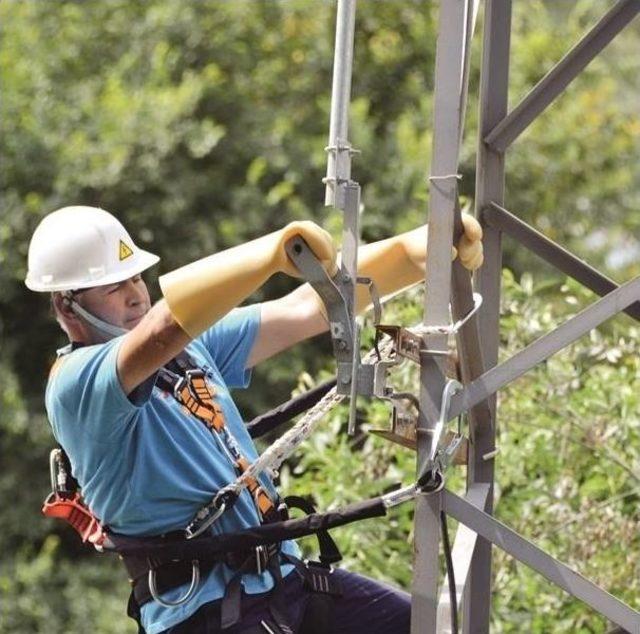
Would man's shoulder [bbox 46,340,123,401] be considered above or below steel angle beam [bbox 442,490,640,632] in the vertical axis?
above

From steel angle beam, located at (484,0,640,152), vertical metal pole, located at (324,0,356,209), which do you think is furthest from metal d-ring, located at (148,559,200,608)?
steel angle beam, located at (484,0,640,152)

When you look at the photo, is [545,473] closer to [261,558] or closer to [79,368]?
[261,558]

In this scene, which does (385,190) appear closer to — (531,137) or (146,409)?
(531,137)

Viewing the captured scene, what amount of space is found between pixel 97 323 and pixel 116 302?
97 millimetres

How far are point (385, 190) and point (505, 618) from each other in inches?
244

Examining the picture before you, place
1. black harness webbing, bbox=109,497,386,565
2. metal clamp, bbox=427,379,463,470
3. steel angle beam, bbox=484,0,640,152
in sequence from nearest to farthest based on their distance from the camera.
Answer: metal clamp, bbox=427,379,463,470
black harness webbing, bbox=109,497,386,565
steel angle beam, bbox=484,0,640,152

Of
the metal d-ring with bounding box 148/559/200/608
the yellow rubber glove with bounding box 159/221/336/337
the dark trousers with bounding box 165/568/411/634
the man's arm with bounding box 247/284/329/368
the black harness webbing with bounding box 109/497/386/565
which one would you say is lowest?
the dark trousers with bounding box 165/568/411/634

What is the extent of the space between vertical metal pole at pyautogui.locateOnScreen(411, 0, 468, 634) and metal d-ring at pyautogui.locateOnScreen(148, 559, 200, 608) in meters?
0.59

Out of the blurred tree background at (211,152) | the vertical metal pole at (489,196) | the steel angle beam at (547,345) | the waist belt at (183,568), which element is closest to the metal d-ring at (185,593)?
the waist belt at (183,568)

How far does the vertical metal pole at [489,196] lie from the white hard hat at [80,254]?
90cm

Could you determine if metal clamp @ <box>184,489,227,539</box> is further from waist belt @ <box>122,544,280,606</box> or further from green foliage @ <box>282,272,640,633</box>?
green foliage @ <box>282,272,640,633</box>

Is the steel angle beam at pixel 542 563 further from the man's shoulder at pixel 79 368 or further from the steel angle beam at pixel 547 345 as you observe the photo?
the man's shoulder at pixel 79 368

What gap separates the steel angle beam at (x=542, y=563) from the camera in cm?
364

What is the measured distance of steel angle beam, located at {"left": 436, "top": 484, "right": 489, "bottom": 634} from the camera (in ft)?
12.2
